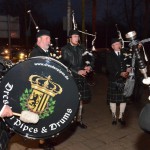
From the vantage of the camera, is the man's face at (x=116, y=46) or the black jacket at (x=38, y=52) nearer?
the black jacket at (x=38, y=52)

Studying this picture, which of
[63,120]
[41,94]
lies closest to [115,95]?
[63,120]

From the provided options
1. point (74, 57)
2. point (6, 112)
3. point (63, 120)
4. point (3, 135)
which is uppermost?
point (74, 57)

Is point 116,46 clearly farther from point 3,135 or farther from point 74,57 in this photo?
point 3,135

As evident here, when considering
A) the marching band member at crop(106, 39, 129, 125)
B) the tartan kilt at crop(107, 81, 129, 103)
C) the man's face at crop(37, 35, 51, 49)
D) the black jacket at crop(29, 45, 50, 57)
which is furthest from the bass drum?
the tartan kilt at crop(107, 81, 129, 103)

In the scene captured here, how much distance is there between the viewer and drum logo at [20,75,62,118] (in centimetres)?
324

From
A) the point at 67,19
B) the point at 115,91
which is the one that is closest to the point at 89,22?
the point at 67,19

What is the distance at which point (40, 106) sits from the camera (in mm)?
3264

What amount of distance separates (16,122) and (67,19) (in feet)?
20.8

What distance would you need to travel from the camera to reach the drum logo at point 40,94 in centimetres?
324

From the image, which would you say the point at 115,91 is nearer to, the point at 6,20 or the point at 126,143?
the point at 126,143

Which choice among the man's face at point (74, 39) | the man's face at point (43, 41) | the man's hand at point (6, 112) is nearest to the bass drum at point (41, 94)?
the man's hand at point (6, 112)

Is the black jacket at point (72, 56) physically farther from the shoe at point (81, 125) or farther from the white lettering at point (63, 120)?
the white lettering at point (63, 120)

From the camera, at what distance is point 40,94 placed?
3246 millimetres

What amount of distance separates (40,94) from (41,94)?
1 cm
